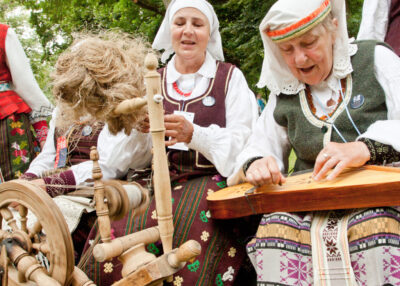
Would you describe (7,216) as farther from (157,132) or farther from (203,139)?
(203,139)

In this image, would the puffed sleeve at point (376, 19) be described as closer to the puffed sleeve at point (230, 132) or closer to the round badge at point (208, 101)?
the puffed sleeve at point (230, 132)

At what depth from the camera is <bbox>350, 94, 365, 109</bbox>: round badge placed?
1.95m

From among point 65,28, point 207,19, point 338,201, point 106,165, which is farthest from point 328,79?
point 65,28

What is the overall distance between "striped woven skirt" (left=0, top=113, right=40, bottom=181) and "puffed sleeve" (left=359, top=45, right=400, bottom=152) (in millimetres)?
2417

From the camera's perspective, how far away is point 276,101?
2.27m

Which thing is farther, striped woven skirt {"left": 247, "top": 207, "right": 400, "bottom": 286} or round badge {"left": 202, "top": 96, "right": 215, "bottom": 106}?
round badge {"left": 202, "top": 96, "right": 215, "bottom": 106}

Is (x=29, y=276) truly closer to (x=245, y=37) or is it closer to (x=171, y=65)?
(x=171, y=65)

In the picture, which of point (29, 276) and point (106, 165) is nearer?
point (29, 276)

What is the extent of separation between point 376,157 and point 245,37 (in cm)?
455

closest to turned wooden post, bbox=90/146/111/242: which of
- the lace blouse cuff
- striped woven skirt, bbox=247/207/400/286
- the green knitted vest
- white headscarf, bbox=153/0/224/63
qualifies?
striped woven skirt, bbox=247/207/400/286

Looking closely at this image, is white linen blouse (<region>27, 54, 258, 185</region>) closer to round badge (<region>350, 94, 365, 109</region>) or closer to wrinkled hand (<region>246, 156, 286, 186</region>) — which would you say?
wrinkled hand (<region>246, 156, 286, 186</region>)

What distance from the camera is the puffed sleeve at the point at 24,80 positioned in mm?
3070

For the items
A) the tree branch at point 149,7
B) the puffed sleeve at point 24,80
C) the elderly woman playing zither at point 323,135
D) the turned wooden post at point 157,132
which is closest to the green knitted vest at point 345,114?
the elderly woman playing zither at point 323,135

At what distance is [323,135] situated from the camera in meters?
2.01
